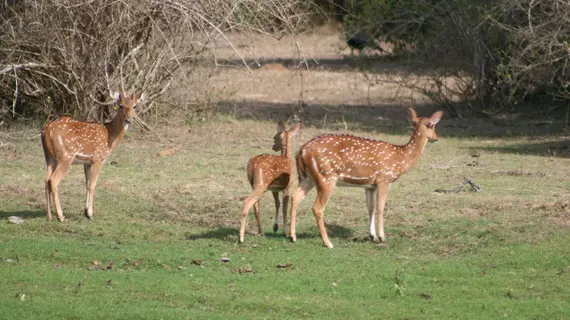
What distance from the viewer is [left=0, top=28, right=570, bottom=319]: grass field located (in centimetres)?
875

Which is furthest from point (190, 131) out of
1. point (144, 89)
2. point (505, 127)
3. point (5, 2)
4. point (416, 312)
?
point (416, 312)

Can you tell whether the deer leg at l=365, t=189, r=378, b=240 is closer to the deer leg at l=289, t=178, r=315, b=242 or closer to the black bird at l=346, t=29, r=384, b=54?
the deer leg at l=289, t=178, r=315, b=242

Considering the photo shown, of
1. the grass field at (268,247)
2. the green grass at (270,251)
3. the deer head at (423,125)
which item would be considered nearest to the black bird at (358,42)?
the grass field at (268,247)

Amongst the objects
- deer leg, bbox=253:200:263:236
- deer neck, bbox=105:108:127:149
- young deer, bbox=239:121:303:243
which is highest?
deer neck, bbox=105:108:127:149

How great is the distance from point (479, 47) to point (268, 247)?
38.8 ft

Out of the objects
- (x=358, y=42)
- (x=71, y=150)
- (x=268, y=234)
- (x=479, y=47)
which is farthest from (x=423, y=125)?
(x=358, y=42)

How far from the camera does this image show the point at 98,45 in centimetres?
1706

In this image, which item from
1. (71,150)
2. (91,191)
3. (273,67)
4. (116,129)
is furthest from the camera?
(273,67)

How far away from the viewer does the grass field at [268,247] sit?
28.7ft

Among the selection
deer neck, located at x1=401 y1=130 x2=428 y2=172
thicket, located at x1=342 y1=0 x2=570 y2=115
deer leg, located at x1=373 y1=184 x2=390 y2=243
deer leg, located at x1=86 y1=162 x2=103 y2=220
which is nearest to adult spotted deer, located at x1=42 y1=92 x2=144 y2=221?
deer leg, located at x1=86 y1=162 x2=103 y2=220

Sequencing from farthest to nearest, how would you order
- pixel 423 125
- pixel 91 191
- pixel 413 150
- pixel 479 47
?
pixel 479 47 < pixel 91 191 < pixel 423 125 < pixel 413 150

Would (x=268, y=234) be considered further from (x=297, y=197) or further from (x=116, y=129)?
(x=116, y=129)

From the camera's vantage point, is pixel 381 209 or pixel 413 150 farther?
pixel 413 150

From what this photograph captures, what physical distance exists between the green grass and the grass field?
2cm
